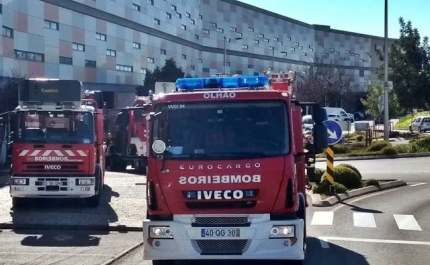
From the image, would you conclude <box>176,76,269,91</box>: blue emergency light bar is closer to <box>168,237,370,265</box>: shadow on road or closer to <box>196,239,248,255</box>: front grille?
<box>196,239,248,255</box>: front grille

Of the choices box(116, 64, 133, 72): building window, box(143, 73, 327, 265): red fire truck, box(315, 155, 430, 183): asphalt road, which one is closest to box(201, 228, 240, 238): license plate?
box(143, 73, 327, 265): red fire truck

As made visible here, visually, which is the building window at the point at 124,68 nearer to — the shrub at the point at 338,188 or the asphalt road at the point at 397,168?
the asphalt road at the point at 397,168

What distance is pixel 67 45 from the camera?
38250mm

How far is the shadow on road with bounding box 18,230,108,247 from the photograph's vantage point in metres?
Answer: 13.2

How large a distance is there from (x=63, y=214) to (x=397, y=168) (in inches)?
669

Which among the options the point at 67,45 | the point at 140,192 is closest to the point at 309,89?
the point at 67,45

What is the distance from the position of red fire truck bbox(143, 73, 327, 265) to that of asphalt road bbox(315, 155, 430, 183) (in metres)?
16.4

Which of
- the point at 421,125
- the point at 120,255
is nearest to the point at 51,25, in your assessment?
the point at 120,255

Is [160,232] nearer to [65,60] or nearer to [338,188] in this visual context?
[338,188]

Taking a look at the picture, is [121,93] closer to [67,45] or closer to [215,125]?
[67,45]

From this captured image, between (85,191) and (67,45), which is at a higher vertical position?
(67,45)

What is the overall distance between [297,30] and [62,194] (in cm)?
6159

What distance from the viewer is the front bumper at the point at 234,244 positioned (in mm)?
9336

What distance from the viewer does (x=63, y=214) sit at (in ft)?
54.8
